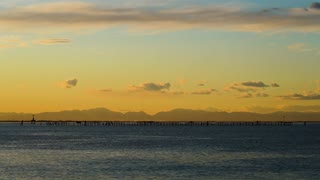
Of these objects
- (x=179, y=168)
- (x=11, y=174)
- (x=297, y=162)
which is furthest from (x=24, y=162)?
(x=297, y=162)

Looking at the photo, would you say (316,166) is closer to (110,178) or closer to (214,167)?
(214,167)

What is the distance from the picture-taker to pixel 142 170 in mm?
76375

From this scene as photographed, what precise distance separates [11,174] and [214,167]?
24.3m

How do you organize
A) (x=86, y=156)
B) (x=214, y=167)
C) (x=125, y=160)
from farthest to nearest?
1. (x=86, y=156)
2. (x=125, y=160)
3. (x=214, y=167)

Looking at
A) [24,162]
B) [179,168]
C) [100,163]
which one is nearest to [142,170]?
[179,168]

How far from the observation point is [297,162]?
293 feet

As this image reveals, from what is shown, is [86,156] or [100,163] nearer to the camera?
[100,163]

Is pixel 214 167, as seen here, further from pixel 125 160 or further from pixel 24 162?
pixel 24 162

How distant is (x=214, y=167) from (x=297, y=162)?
14767 millimetres

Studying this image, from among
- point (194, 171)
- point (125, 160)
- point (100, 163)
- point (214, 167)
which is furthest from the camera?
point (125, 160)

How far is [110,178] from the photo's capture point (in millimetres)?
67938

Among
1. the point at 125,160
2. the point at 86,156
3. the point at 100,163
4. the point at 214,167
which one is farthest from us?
the point at 86,156

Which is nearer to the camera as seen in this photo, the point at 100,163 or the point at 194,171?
the point at 194,171

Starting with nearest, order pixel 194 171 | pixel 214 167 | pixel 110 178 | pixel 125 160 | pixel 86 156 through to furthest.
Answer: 1. pixel 110 178
2. pixel 194 171
3. pixel 214 167
4. pixel 125 160
5. pixel 86 156
